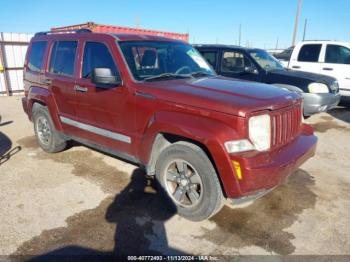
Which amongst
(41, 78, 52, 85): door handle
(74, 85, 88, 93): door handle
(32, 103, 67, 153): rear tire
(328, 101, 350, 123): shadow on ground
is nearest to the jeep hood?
(74, 85, 88, 93): door handle

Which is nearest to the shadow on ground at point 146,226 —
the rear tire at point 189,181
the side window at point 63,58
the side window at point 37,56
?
the rear tire at point 189,181

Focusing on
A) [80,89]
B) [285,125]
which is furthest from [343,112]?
[80,89]

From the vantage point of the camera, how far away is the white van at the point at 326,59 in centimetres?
929

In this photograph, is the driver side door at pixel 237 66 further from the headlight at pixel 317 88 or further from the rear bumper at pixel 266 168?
the rear bumper at pixel 266 168

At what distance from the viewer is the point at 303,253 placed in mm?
2959

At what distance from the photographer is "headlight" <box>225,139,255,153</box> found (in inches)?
115

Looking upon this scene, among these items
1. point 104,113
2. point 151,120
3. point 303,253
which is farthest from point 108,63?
point 303,253

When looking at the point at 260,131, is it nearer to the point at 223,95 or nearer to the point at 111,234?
the point at 223,95

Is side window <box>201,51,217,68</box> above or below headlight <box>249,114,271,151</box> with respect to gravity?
above

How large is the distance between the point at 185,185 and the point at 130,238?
2.67 ft

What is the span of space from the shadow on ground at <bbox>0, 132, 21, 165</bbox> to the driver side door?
198 inches

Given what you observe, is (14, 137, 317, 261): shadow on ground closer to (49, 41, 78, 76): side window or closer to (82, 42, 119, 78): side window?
(82, 42, 119, 78): side window

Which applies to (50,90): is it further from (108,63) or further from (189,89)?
(189,89)

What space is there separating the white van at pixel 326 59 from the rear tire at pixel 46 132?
25.3ft
